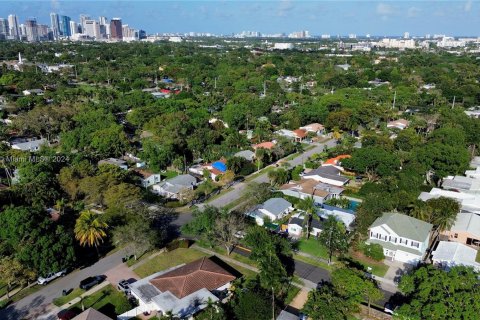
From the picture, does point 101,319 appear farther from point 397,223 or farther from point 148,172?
point 148,172

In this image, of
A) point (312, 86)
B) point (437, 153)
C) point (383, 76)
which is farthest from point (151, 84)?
point (437, 153)

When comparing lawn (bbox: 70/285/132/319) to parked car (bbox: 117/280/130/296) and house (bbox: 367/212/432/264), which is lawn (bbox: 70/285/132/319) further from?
house (bbox: 367/212/432/264)

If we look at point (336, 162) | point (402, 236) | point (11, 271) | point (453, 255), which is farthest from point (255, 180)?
point (11, 271)

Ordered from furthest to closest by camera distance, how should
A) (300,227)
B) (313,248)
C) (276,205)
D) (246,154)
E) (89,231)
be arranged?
(246,154), (276,205), (300,227), (313,248), (89,231)

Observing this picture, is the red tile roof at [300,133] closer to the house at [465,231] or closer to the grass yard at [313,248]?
the house at [465,231]

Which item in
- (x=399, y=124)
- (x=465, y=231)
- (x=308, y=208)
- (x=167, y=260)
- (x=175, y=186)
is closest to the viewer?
(x=167, y=260)

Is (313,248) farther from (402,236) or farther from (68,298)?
(68,298)

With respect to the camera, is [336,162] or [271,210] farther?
[336,162]
